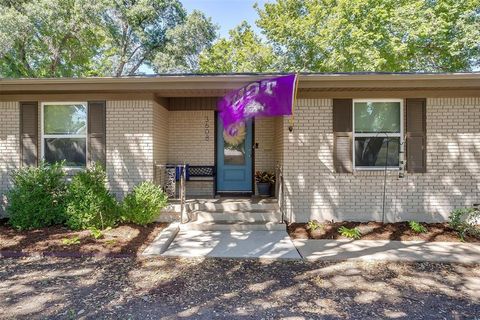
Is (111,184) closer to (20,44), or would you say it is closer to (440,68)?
(20,44)

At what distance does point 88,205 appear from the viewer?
6004 millimetres

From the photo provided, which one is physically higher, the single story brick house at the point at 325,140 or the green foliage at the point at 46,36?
the green foliage at the point at 46,36

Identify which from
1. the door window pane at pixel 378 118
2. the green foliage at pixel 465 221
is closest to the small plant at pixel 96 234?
the door window pane at pixel 378 118

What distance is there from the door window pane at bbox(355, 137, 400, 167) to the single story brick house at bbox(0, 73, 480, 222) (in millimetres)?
21

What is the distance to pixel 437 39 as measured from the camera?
56.7ft

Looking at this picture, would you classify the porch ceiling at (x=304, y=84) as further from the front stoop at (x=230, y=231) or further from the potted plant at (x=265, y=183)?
the front stoop at (x=230, y=231)

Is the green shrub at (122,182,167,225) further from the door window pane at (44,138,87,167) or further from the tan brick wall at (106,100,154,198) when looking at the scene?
the door window pane at (44,138,87,167)

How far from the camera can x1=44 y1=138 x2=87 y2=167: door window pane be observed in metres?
7.03

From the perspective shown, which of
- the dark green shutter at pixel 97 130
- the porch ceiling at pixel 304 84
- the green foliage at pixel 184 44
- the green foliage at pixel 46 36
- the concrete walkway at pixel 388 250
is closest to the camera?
the concrete walkway at pixel 388 250

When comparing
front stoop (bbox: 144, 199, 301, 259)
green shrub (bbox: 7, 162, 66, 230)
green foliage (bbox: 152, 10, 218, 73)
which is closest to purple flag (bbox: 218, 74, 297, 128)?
front stoop (bbox: 144, 199, 301, 259)

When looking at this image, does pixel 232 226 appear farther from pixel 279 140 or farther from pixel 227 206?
pixel 279 140

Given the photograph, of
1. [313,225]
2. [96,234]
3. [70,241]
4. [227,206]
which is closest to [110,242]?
[96,234]

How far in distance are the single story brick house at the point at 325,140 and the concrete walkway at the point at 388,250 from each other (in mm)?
1144

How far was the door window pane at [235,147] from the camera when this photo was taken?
849cm
